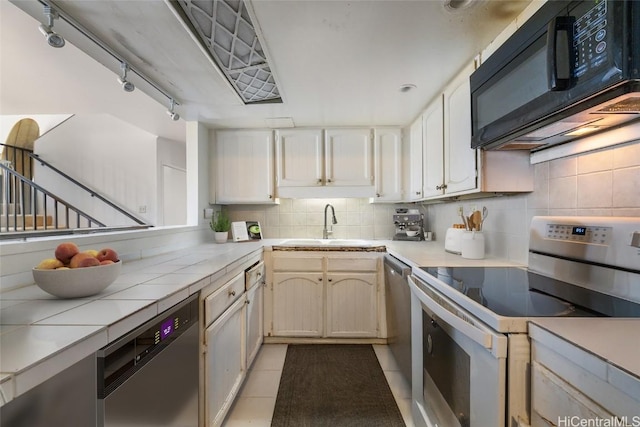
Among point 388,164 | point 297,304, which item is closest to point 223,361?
point 297,304

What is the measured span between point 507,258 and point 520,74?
109cm

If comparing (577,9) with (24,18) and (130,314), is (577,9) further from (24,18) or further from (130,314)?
(24,18)

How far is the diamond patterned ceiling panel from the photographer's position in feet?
4.05

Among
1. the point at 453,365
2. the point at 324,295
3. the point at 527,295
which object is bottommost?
the point at 324,295

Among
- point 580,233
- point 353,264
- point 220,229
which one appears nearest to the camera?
point 580,233

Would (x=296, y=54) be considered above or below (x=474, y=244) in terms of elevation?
above

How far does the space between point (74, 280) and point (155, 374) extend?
38cm

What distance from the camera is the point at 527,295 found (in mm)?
1006

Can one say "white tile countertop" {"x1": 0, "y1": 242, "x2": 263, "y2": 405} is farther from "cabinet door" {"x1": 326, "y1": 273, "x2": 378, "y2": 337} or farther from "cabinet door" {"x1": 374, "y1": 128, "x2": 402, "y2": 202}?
"cabinet door" {"x1": 374, "y1": 128, "x2": 402, "y2": 202}

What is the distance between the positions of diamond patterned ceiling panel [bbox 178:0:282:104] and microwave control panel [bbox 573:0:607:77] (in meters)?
1.19

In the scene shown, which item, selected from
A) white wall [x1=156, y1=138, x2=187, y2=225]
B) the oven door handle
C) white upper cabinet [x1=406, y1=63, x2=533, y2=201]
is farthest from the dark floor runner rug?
white wall [x1=156, y1=138, x2=187, y2=225]

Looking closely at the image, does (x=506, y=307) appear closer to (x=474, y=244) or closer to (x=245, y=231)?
(x=474, y=244)

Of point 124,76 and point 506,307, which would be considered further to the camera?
point 124,76

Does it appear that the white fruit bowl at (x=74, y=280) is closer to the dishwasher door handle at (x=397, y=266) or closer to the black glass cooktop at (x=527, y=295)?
the black glass cooktop at (x=527, y=295)
